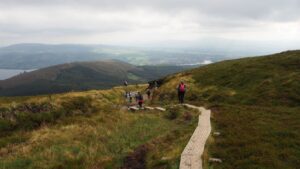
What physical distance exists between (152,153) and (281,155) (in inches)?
335

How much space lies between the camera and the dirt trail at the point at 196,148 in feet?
57.5

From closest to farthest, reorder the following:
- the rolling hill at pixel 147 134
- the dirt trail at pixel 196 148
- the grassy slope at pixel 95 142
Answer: the dirt trail at pixel 196 148 < the rolling hill at pixel 147 134 < the grassy slope at pixel 95 142

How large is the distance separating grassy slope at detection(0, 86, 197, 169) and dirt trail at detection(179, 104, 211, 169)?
50cm

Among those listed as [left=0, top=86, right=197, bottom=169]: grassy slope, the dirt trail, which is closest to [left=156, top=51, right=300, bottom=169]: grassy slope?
the dirt trail

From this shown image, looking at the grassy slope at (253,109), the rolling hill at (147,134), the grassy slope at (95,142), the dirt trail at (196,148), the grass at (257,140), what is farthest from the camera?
the grassy slope at (95,142)

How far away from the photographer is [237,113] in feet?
119

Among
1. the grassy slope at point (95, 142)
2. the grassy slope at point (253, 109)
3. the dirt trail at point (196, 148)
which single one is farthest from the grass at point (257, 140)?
the grassy slope at point (95, 142)

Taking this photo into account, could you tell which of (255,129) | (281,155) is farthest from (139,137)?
(281,155)

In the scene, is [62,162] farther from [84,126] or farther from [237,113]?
[237,113]

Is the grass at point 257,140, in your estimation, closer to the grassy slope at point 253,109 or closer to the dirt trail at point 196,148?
the grassy slope at point 253,109

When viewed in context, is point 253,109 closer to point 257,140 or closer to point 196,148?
point 257,140

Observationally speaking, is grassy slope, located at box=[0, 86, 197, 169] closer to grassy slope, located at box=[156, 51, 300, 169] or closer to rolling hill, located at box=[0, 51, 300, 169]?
rolling hill, located at box=[0, 51, 300, 169]

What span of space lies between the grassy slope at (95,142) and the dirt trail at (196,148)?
0.50 metres

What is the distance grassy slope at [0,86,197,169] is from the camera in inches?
841
